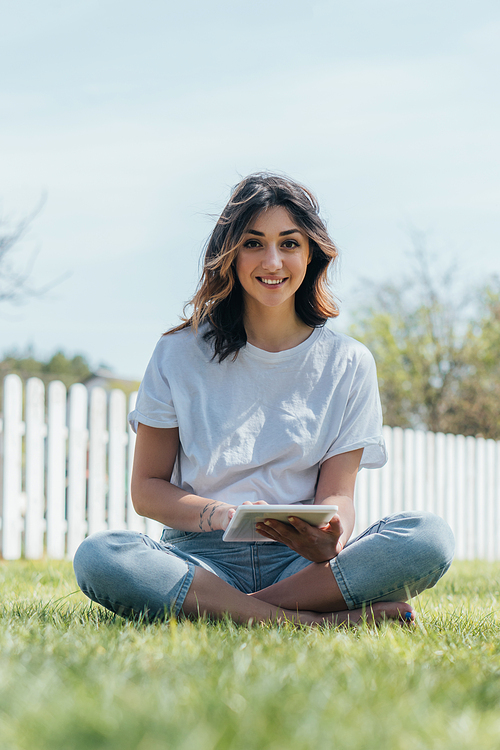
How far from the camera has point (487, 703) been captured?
1115mm

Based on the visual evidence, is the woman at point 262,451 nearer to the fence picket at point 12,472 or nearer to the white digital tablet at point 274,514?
the white digital tablet at point 274,514

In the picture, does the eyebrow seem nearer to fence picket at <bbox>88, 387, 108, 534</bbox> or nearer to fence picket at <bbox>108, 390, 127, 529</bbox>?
→ fence picket at <bbox>88, 387, 108, 534</bbox>

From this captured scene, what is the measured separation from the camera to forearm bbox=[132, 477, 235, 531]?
211 centimetres

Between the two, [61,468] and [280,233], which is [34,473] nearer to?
[61,468]

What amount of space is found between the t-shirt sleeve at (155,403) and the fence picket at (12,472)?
334 cm

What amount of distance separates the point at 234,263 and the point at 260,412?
566 millimetres

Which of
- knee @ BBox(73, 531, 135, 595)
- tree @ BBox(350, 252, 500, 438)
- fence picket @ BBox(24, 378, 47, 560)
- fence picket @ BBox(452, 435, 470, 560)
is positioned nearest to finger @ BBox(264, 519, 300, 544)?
knee @ BBox(73, 531, 135, 595)

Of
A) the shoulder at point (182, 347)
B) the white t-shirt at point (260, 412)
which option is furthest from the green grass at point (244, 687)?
the shoulder at point (182, 347)

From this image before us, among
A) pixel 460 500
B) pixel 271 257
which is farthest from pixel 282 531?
pixel 460 500

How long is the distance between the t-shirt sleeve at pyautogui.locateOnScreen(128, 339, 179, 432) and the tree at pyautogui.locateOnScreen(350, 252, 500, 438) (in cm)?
1322

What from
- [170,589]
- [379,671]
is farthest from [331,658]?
[170,589]

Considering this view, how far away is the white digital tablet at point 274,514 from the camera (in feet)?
5.89

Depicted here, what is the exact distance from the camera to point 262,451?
7.77 feet

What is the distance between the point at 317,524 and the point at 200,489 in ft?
1.87
